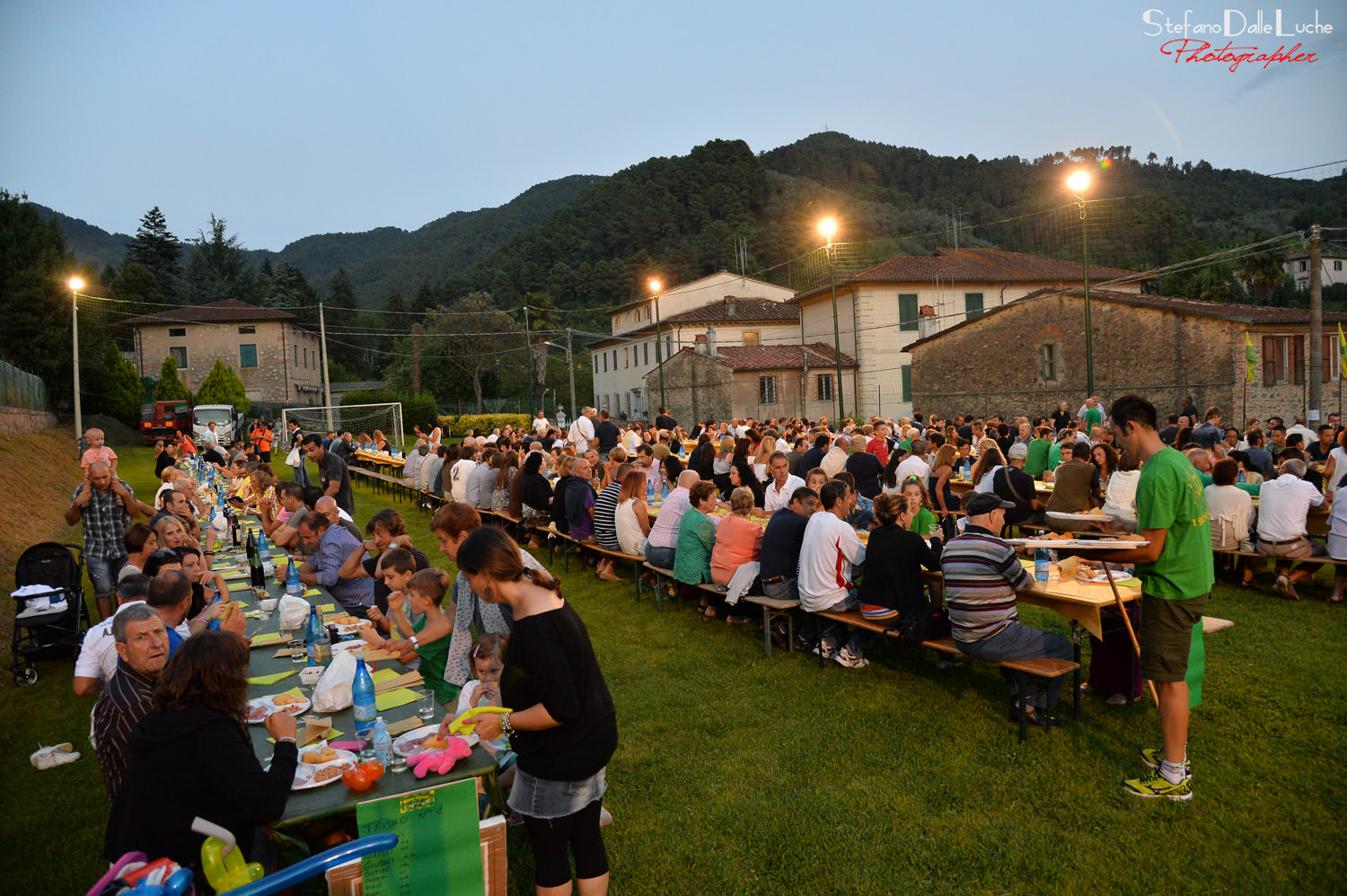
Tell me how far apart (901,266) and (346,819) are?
135ft

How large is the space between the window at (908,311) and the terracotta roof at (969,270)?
818 mm

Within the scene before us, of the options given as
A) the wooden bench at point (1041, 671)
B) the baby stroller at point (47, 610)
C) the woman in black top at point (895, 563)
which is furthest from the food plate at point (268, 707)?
the baby stroller at point (47, 610)

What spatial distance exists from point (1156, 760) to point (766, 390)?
34.3m

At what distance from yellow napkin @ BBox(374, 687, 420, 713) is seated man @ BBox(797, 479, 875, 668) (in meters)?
3.46

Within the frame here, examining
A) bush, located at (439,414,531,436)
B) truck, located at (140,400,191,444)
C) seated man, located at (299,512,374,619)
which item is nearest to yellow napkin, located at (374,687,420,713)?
seated man, located at (299,512,374,619)

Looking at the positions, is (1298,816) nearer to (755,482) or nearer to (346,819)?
(346,819)

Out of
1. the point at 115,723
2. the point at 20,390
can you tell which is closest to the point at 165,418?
the point at 20,390

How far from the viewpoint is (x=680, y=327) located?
4419 centimetres

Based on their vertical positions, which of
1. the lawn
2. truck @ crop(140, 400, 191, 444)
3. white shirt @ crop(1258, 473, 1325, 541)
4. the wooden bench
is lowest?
the lawn

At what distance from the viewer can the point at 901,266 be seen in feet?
134

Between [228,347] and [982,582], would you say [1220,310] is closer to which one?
[982,582]

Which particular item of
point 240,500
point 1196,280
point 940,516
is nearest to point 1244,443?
point 940,516

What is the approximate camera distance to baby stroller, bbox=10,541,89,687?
7.15 meters

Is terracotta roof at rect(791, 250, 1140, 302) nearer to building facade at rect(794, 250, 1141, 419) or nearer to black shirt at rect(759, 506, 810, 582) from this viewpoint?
building facade at rect(794, 250, 1141, 419)
